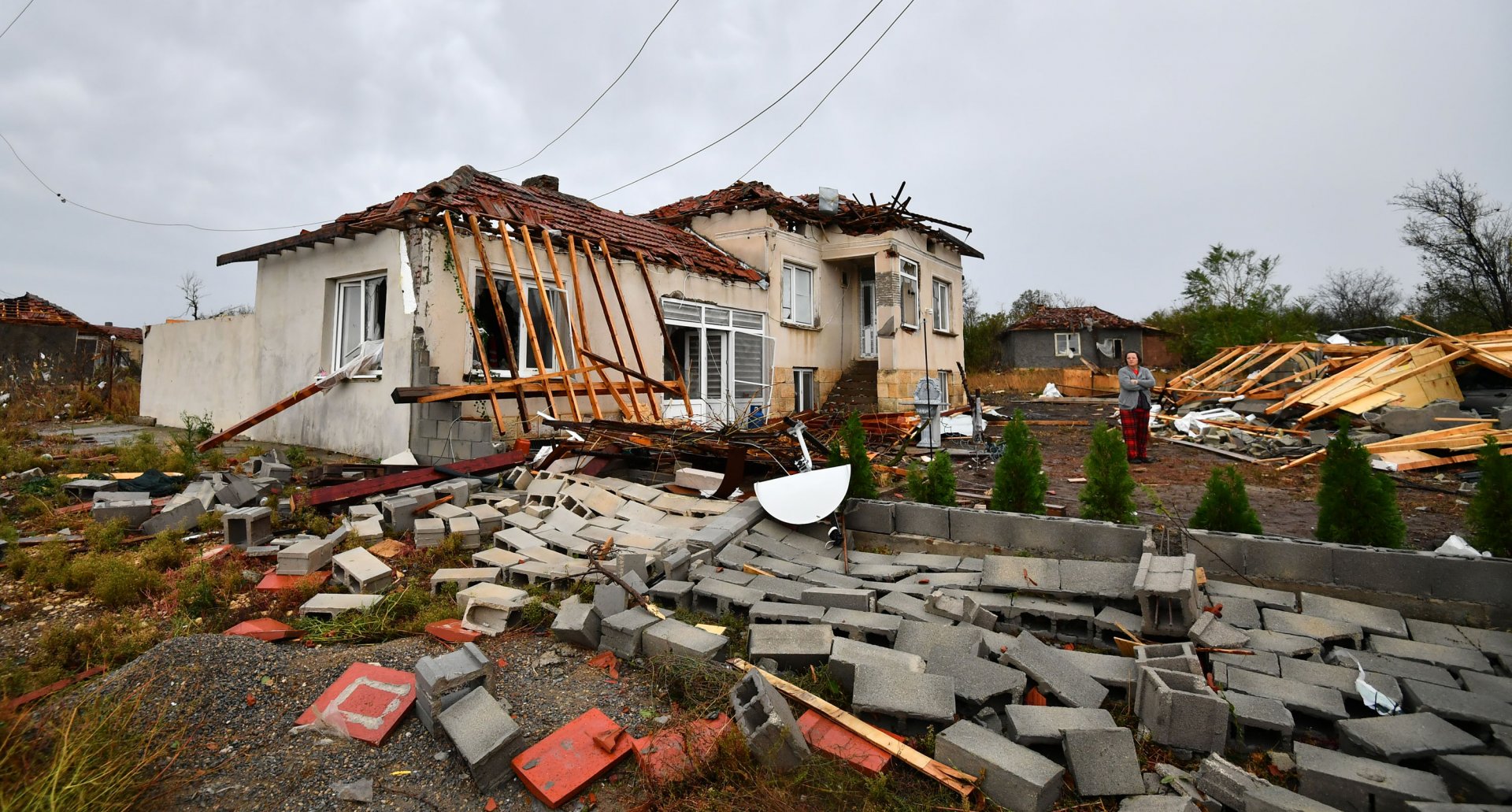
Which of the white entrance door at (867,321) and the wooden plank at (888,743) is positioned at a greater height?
the white entrance door at (867,321)

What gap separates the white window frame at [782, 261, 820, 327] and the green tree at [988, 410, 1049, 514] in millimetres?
9424

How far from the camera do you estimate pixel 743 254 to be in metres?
15.2

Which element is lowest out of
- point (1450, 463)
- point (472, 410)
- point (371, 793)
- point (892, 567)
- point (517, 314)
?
point (371, 793)

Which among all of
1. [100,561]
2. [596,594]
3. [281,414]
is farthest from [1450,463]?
[281,414]

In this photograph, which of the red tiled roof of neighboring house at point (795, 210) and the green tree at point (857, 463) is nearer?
the green tree at point (857, 463)

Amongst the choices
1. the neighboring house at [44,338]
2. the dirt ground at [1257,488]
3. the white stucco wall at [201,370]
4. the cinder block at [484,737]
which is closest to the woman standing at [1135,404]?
the dirt ground at [1257,488]

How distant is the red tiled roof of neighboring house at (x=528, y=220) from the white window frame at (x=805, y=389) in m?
2.70

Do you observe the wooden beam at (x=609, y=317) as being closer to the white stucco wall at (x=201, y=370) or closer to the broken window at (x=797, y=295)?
the broken window at (x=797, y=295)

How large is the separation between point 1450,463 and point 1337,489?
689cm

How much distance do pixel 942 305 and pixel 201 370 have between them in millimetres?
16173

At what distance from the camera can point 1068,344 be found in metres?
37.1

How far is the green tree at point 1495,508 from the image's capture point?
14.9 ft

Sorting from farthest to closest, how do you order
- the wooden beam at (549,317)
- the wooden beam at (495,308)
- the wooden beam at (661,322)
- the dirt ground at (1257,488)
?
the wooden beam at (661,322), the wooden beam at (549,317), the wooden beam at (495,308), the dirt ground at (1257,488)

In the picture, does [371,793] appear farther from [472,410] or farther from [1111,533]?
[472,410]
